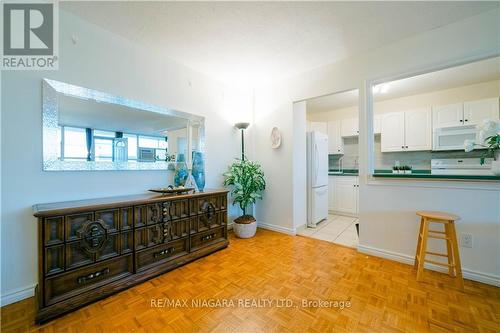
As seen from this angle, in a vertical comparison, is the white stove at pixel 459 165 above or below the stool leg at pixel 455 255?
above

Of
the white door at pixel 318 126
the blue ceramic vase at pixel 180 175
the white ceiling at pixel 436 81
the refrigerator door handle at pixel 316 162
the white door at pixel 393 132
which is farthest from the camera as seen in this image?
the white door at pixel 318 126

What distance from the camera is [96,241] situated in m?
1.59

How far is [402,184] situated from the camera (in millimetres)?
2209

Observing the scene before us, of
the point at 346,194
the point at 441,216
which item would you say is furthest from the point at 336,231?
the point at 441,216

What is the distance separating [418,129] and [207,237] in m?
4.27

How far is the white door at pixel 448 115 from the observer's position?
3.34m

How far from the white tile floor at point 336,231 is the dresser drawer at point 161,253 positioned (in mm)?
1858

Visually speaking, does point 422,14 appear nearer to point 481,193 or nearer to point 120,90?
point 481,193

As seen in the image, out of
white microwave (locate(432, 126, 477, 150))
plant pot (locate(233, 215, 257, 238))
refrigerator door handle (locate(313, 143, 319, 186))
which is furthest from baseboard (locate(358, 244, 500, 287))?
white microwave (locate(432, 126, 477, 150))

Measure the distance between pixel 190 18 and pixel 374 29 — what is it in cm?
189

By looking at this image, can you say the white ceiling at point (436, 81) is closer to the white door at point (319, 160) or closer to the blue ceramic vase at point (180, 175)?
the white door at point (319, 160)

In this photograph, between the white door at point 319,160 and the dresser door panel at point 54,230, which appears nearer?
the dresser door panel at point 54,230

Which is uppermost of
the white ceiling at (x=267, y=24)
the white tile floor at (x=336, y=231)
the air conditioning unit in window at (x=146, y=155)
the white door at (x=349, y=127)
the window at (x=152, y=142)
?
the white ceiling at (x=267, y=24)

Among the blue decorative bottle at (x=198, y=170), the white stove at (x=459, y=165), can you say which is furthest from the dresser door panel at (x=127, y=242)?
the white stove at (x=459, y=165)
